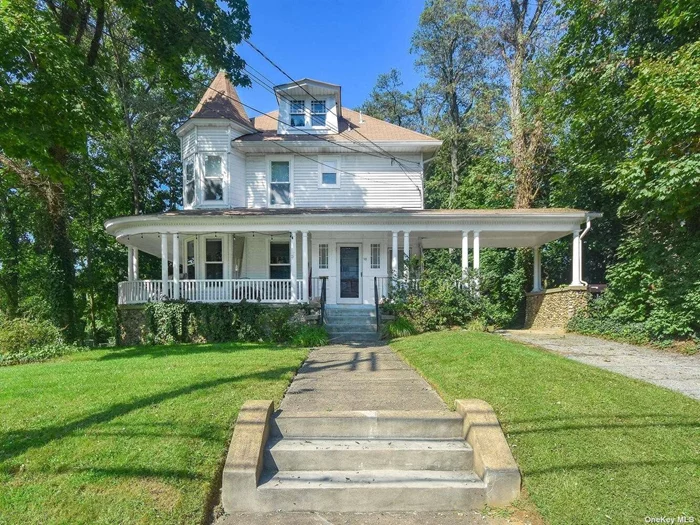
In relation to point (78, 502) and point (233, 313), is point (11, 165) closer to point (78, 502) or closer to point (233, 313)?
point (233, 313)

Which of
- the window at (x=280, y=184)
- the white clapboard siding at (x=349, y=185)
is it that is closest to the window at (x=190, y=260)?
the white clapboard siding at (x=349, y=185)

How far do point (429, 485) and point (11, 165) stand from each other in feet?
39.8

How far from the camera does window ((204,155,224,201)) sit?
13.9 metres

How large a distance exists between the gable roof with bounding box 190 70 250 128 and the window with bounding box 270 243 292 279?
4.46 metres

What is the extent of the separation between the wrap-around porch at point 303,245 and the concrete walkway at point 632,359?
2.65 metres

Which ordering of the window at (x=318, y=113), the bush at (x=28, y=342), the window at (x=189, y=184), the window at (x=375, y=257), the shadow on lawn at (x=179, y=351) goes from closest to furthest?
the shadow on lawn at (x=179, y=351)
the bush at (x=28, y=342)
the window at (x=375, y=257)
the window at (x=189, y=184)
the window at (x=318, y=113)

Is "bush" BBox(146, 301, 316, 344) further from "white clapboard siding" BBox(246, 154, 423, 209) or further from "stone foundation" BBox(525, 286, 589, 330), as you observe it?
"stone foundation" BBox(525, 286, 589, 330)

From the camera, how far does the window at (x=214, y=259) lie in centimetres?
1378

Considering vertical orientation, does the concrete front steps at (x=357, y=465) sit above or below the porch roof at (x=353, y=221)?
below

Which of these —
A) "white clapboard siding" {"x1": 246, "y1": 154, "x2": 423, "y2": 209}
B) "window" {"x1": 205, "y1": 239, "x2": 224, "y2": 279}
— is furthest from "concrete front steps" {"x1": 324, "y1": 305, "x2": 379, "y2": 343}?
"window" {"x1": 205, "y1": 239, "x2": 224, "y2": 279}

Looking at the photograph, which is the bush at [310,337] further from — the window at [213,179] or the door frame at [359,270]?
the window at [213,179]

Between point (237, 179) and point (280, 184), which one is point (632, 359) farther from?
point (237, 179)

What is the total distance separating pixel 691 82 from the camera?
7.79 metres

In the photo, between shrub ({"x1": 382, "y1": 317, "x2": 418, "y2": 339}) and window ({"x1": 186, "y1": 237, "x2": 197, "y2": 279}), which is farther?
window ({"x1": 186, "y1": 237, "x2": 197, "y2": 279})
